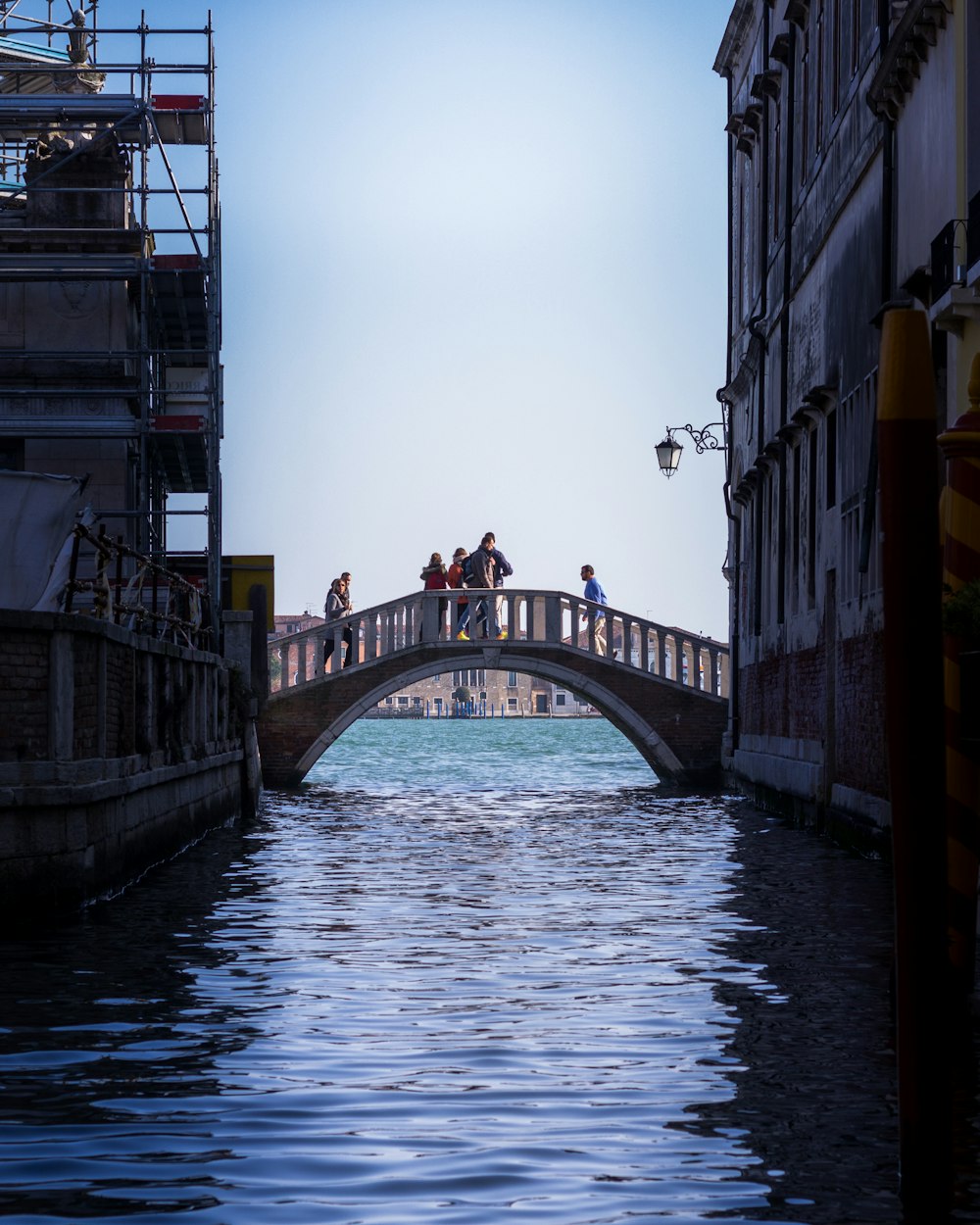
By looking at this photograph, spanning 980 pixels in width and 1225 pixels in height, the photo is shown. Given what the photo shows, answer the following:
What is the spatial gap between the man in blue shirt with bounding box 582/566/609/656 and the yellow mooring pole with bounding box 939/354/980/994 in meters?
19.7

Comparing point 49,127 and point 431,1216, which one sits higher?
point 49,127

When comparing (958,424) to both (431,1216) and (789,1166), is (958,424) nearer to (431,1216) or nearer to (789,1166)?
(789,1166)

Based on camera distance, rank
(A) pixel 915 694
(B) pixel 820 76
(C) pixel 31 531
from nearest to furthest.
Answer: (A) pixel 915 694 → (C) pixel 31 531 → (B) pixel 820 76

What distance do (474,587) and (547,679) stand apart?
59.6 inches

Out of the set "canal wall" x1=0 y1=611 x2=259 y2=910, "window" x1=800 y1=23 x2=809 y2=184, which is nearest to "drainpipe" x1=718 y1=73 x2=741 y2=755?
"window" x1=800 y1=23 x2=809 y2=184

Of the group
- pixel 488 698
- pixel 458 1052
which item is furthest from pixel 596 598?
pixel 488 698

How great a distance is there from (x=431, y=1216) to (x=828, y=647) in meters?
11.3

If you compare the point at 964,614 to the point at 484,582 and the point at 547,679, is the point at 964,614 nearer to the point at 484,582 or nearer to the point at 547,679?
the point at 547,679

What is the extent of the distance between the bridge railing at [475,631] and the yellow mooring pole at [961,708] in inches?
769

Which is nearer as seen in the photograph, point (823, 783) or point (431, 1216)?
point (431, 1216)

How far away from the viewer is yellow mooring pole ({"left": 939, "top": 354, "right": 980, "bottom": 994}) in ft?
18.4

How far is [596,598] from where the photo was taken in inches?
1034

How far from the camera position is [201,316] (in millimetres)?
23625

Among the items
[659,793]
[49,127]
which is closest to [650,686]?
[659,793]
